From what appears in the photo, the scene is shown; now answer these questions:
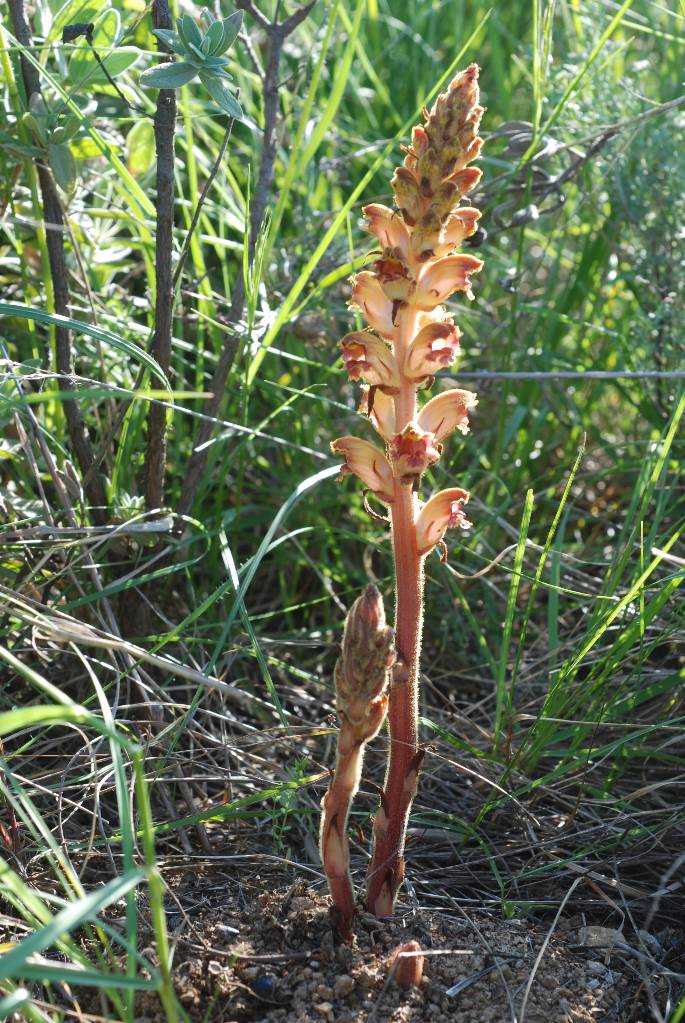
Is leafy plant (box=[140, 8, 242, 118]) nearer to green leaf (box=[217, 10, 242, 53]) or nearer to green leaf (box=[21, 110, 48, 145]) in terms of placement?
green leaf (box=[217, 10, 242, 53])

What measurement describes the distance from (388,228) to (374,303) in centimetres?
13

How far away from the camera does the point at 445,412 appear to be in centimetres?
181

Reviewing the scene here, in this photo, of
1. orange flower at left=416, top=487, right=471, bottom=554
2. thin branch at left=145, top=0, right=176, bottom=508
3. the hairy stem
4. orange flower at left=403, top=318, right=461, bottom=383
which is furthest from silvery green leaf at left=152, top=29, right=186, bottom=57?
the hairy stem

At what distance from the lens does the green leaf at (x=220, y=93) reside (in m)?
2.11

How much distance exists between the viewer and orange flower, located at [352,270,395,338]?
1.71 m

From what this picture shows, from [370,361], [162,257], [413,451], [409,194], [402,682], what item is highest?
[409,194]

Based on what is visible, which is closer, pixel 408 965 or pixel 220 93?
pixel 408 965

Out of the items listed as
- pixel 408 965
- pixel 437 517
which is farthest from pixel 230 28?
pixel 408 965

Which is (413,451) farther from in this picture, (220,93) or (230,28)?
(230,28)

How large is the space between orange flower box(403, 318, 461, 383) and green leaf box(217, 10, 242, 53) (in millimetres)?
887

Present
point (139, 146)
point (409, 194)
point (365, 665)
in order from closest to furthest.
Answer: point (365, 665)
point (409, 194)
point (139, 146)

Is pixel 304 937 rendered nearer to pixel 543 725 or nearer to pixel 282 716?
pixel 282 716

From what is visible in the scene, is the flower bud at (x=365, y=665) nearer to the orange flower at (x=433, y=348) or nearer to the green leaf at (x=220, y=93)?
the orange flower at (x=433, y=348)

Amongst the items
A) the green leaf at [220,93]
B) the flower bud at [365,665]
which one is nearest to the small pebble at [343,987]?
the flower bud at [365,665]
